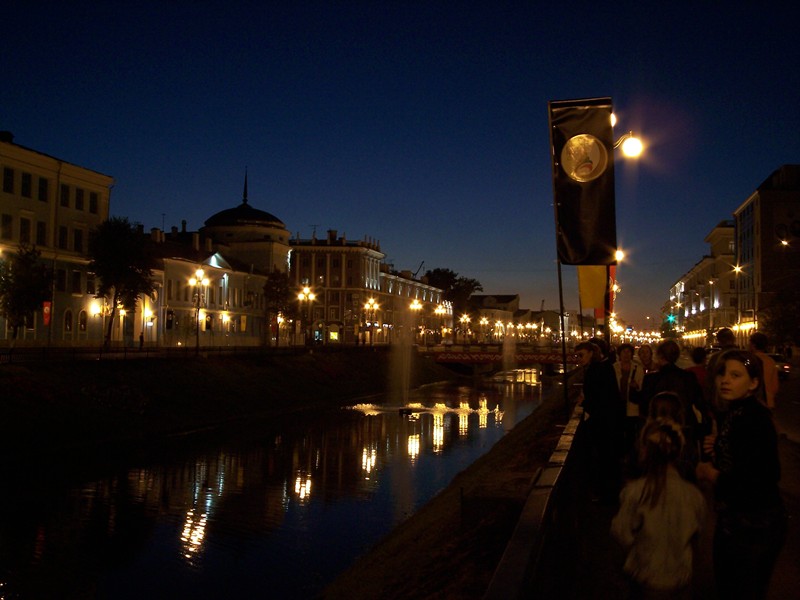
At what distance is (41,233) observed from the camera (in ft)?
169

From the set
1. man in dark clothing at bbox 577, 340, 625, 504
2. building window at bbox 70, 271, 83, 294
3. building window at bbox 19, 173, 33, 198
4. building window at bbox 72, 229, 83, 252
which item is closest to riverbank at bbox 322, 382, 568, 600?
man in dark clothing at bbox 577, 340, 625, 504

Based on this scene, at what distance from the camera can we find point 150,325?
65438 mm

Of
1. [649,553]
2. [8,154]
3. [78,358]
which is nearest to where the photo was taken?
[649,553]

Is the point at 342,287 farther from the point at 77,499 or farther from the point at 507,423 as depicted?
the point at 77,499

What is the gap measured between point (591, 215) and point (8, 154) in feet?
155

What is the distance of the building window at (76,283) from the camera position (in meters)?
54.5

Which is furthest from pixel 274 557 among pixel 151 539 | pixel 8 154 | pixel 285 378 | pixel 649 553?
pixel 8 154

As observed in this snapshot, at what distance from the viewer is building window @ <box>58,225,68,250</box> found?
53250 millimetres

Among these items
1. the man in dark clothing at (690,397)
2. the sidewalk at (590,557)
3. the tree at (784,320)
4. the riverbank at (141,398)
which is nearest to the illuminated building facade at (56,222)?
the riverbank at (141,398)

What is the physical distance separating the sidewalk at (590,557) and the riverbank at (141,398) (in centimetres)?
2133

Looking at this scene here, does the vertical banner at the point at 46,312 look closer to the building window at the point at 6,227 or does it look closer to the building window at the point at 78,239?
the building window at the point at 6,227

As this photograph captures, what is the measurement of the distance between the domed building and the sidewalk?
264 feet

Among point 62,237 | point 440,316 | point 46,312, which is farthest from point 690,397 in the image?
point 440,316

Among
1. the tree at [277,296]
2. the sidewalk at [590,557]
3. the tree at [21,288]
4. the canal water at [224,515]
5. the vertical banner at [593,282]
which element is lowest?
the canal water at [224,515]
